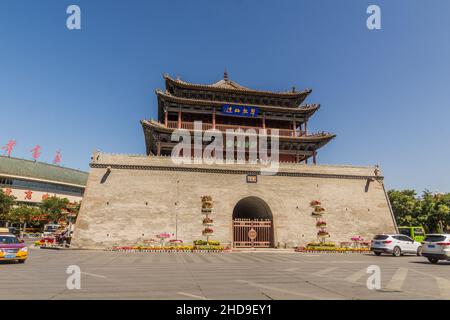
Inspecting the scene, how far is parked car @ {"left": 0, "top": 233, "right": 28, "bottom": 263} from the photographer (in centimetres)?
1245

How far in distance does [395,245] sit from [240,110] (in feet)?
59.9

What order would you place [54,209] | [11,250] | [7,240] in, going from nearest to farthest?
[11,250], [7,240], [54,209]

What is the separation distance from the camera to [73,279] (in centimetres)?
855

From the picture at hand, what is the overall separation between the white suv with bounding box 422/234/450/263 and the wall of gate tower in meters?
11.1

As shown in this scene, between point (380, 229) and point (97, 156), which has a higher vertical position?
point (97, 156)

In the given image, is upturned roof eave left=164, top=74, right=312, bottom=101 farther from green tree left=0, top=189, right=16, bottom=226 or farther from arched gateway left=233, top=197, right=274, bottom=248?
green tree left=0, top=189, right=16, bottom=226

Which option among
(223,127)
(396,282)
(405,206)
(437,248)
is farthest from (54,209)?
(396,282)

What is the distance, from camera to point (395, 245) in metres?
18.8

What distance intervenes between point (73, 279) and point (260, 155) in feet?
80.3

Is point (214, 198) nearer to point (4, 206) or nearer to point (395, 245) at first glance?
point (395, 245)
